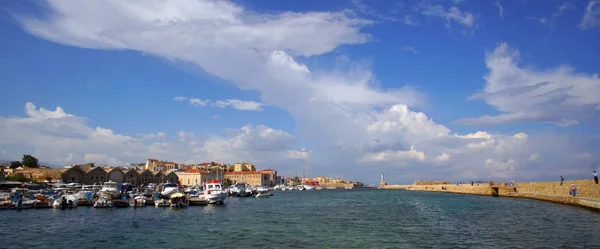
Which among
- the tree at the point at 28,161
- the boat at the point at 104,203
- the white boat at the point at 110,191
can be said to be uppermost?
the tree at the point at 28,161

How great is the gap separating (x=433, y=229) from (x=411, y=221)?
196 inches

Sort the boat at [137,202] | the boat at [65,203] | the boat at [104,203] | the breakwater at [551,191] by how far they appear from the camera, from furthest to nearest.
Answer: the boat at [137,202], the boat at [104,203], the boat at [65,203], the breakwater at [551,191]

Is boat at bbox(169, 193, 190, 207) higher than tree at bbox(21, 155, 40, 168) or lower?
lower

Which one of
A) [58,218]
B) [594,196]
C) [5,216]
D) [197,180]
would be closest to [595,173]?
[594,196]

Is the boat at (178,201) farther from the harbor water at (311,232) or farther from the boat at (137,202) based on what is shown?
the harbor water at (311,232)

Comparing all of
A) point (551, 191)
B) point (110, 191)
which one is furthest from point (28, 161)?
point (551, 191)

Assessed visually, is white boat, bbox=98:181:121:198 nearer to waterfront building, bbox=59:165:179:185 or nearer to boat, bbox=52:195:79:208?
boat, bbox=52:195:79:208

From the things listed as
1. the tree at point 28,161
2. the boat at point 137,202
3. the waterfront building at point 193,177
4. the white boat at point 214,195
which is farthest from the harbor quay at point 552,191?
the tree at point 28,161

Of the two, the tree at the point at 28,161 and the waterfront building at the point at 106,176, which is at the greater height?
the tree at the point at 28,161

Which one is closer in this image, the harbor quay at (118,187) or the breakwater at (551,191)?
the breakwater at (551,191)

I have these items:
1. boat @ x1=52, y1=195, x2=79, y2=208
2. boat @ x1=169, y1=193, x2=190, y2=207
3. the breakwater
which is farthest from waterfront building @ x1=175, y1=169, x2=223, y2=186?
boat @ x1=52, y1=195, x2=79, y2=208

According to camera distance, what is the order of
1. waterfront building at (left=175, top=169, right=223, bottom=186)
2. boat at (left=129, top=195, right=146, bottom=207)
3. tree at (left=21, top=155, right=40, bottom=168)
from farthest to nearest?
waterfront building at (left=175, top=169, right=223, bottom=186) < tree at (left=21, top=155, right=40, bottom=168) < boat at (left=129, top=195, right=146, bottom=207)

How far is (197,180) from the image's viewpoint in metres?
144

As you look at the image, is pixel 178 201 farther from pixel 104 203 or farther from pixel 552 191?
pixel 552 191
